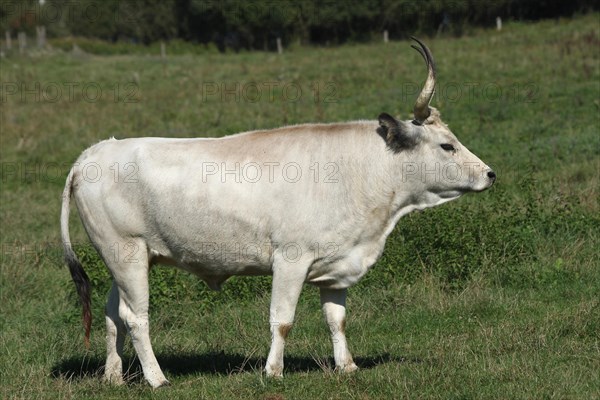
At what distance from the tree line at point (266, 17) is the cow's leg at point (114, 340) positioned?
129 feet

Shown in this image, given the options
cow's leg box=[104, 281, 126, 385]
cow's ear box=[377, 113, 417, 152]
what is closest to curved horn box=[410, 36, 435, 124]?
cow's ear box=[377, 113, 417, 152]

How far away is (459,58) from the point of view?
28734mm

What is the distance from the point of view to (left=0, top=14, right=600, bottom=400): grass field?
7570 millimetres

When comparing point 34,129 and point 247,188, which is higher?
point 247,188

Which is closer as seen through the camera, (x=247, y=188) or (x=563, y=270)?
(x=247, y=188)

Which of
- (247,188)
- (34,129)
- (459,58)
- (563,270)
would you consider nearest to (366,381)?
(247,188)

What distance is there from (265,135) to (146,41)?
72.0 meters

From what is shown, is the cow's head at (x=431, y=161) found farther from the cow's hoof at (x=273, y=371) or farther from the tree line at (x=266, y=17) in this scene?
the tree line at (x=266, y=17)

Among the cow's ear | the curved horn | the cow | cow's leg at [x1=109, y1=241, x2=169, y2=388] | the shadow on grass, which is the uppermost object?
the curved horn

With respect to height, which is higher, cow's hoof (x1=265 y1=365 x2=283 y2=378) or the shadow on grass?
cow's hoof (x1=265 y1=365 x2=283 y2=378)

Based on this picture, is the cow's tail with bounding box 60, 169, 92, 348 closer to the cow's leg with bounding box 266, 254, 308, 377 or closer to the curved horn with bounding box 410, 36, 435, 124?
the cow's leg with bounding box 266, 254, 308, 377

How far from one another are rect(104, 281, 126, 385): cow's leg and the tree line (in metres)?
39.2

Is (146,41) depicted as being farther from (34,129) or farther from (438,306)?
(438,306)

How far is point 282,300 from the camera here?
7691 mm
